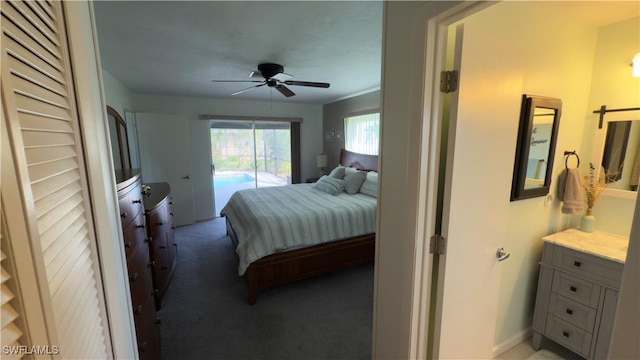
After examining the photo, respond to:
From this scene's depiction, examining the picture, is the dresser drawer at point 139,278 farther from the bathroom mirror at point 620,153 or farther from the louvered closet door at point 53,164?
the bathroom mirror at point 620,153

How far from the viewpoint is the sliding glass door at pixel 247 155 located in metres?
5.26

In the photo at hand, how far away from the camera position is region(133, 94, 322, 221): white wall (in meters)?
4.57

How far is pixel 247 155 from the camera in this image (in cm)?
550

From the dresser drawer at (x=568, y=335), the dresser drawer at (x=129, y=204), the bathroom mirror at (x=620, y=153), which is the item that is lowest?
the dresser drawer at (x=568, y=335)

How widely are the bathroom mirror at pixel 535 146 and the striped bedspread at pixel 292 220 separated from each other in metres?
1.64

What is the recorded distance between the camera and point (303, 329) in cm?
219

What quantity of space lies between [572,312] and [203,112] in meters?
5.40

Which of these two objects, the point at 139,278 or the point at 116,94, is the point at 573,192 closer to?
the point at 139,278

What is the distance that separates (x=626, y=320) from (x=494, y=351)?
185 cm

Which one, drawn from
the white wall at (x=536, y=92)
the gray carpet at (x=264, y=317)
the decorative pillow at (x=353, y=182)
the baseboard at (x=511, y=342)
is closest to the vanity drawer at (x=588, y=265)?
the white wall at (x=536, y=92)

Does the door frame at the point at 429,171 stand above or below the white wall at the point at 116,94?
below

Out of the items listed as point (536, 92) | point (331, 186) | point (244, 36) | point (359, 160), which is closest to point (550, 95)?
point (536, 92)

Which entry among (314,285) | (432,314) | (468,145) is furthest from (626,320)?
(314,285)

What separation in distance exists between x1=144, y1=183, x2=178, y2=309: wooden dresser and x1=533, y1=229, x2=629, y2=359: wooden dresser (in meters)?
3.02
